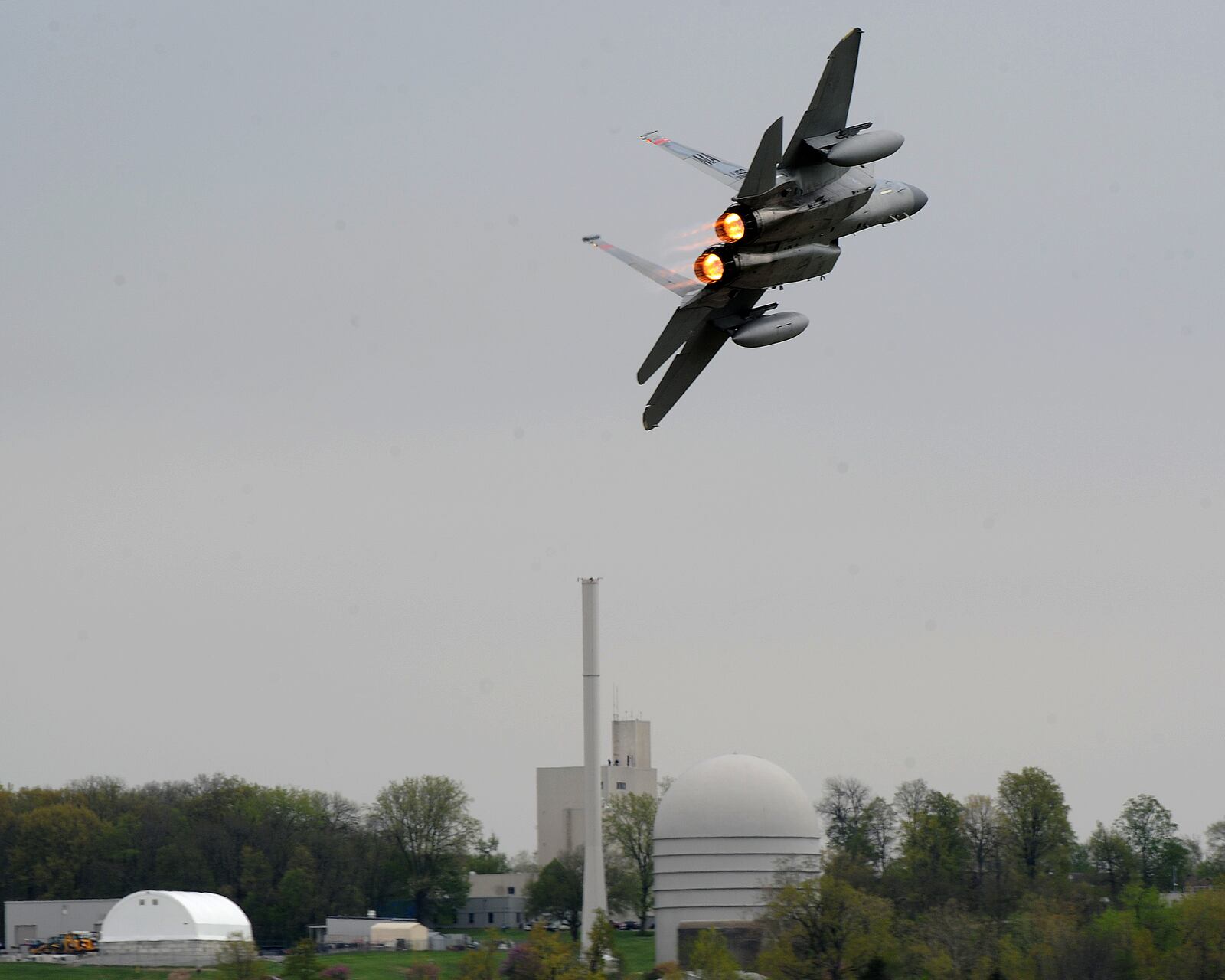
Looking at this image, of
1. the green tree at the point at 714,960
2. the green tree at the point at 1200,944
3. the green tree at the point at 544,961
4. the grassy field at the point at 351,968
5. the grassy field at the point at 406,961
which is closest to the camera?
the green tree at the point at 1200,944

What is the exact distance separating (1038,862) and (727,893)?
33891 mm

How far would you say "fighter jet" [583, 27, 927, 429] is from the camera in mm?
38156

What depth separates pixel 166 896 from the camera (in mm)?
128250

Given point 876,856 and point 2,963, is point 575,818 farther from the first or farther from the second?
point 2,963

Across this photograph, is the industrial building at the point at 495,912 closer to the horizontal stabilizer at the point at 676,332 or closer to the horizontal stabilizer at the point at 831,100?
the horizontal stabilizer at the point at 676,332

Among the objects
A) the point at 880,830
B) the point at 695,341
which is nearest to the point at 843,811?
the point at 880,830

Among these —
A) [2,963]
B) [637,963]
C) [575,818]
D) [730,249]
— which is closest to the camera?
[730,249]

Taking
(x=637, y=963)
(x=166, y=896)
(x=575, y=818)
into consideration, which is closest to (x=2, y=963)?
(x=166, y=896)

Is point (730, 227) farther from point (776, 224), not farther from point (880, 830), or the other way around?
point (880, 830)

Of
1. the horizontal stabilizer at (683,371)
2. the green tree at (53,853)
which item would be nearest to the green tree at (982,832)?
the green tree at (53,853)

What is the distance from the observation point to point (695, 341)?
140ft

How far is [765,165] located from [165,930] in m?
105

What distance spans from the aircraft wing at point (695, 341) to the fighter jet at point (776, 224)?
3cm

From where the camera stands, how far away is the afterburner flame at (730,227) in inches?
1528
